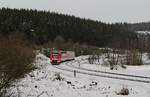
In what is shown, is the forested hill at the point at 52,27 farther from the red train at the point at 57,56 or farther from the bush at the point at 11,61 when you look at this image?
the bush at the point at 11,61

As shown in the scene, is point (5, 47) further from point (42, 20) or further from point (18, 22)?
point (42, 20)

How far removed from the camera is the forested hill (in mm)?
106831

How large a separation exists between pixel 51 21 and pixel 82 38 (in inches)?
769

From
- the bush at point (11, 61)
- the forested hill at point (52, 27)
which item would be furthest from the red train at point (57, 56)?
the bush at point (11, 61)

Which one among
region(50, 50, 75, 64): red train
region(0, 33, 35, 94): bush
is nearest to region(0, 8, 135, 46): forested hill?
region(50, 50, 75, 64): red train

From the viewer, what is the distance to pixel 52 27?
123 meters

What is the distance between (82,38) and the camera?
450 feet

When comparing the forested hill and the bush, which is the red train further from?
the bush

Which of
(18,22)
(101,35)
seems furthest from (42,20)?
(101,35)

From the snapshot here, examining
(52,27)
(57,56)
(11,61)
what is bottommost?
(57,56)

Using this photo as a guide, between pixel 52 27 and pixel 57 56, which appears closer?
pixel 57 56

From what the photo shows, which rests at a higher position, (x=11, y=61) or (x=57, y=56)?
(x=11, y=61)

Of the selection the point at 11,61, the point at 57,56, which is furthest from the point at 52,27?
the point at 11,61

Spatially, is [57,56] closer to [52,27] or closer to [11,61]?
[11,61]
